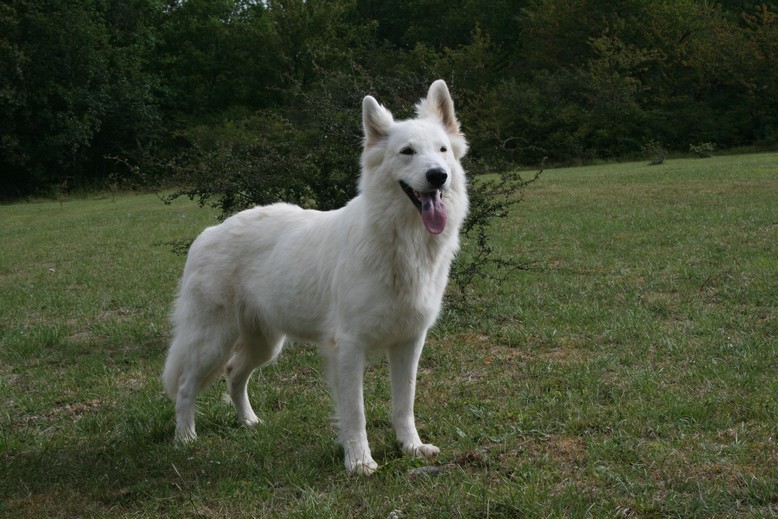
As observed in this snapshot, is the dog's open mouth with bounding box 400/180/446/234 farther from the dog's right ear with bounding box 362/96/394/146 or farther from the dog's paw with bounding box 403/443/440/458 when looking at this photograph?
the dog's paw with bounding box 403/443/440/458

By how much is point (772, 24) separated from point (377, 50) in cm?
2360

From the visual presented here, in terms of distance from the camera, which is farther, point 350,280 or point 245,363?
point 245,363

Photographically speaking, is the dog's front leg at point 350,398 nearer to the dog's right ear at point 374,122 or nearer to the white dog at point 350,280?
the white dog at point 350,280

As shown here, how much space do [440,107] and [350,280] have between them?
1.25 m

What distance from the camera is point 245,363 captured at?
511 cm

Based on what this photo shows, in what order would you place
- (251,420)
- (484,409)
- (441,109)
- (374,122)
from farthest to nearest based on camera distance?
(251,420) → (484,409) → (441,109) → (374,122)

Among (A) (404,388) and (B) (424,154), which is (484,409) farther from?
(B) (424,154)

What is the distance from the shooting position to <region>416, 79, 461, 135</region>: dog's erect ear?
4.60m

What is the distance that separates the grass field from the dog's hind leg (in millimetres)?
139

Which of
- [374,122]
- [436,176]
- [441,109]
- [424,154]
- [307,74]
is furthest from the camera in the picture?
[307,74]

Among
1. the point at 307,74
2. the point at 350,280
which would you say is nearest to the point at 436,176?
the point at 350,280

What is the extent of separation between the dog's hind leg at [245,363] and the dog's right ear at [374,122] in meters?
1.53

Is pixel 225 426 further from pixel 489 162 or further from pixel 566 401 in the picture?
pixel 489 162

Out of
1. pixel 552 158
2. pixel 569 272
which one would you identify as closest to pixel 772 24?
pixel 552 158
